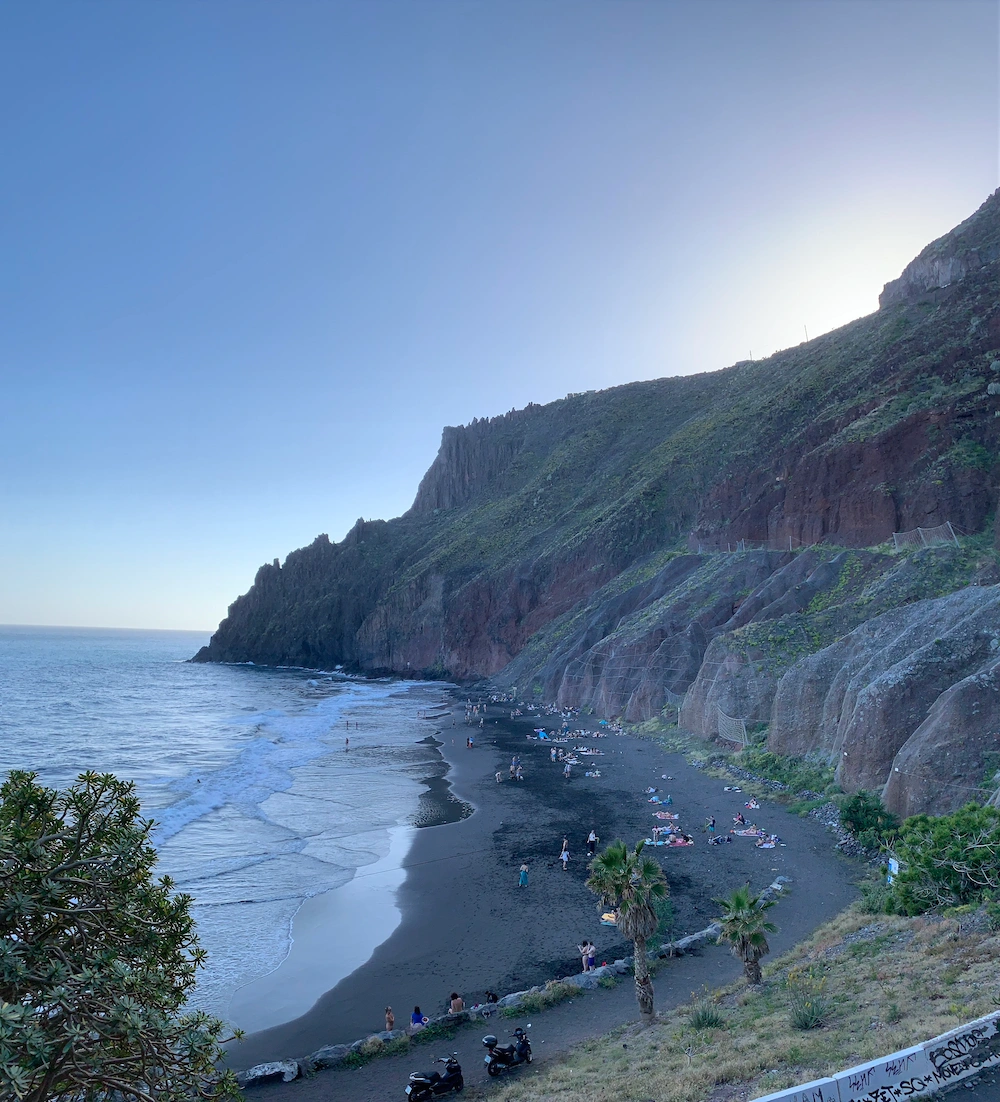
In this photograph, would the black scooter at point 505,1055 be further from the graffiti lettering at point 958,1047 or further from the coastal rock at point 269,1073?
the graffiti lettering at point 958,1047

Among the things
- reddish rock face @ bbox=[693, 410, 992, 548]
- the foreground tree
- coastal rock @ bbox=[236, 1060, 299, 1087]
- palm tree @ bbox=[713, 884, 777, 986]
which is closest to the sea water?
coastal rock @ bbox=[236, 1060, 299, 1087]

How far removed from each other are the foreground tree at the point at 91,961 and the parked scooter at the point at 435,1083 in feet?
17.7

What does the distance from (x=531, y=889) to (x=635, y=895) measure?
30.9 ft

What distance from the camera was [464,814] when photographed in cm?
3148

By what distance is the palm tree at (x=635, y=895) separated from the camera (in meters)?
13.5

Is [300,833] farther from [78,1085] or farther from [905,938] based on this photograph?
[78,1085]

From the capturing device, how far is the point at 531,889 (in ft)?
71.8

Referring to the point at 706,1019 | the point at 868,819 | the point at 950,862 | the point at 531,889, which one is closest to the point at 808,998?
the point at 706,1019

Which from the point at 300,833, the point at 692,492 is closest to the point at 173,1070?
the point at 300,833

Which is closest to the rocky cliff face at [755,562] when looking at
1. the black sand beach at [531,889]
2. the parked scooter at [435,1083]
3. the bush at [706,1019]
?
the black sand beach at [531,889]

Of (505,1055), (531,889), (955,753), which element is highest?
(955,753)

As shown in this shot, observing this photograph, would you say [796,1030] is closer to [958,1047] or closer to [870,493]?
[958,1047]

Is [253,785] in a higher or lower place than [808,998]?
lower

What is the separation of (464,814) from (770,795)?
12.9 meters
